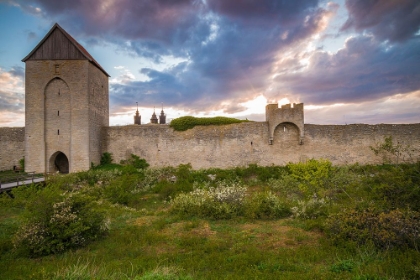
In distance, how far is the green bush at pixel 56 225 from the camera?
6211 millimetres

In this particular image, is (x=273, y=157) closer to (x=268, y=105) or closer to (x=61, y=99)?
(x=268, y=105)

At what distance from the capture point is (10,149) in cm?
2239

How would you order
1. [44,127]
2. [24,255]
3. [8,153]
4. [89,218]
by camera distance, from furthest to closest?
[8,153] < [44,127] < [89,218] < [24,255]

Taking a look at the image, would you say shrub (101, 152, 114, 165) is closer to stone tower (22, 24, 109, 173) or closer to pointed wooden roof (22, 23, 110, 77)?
stone tower (22, 24, 109, 173)

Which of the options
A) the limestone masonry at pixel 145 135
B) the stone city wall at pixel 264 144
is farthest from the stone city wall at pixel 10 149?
the stone city wall at pixel 264 144

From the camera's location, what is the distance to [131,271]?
4934 millimetres

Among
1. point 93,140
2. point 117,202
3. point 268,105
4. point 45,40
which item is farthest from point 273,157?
point 45,40

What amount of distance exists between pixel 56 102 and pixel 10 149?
677 cm

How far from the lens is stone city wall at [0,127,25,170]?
22.3m

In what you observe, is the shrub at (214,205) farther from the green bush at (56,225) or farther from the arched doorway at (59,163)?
the arched doorway at (59,163)

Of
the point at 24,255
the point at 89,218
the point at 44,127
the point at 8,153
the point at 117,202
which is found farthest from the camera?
the point at 8,153

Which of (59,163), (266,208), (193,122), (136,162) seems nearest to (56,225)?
(266,208)

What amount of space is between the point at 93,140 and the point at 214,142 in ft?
31.2

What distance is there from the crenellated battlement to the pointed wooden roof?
14.8m
